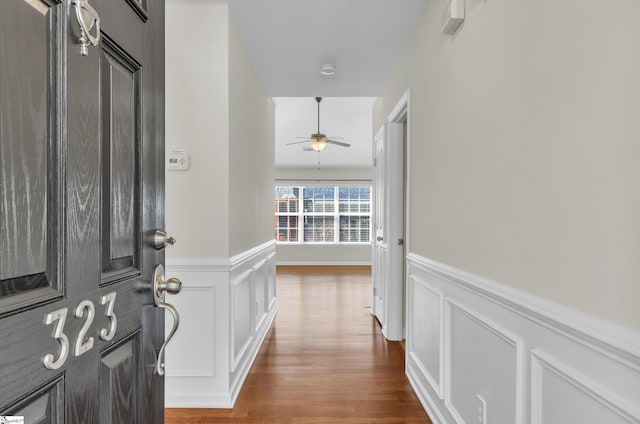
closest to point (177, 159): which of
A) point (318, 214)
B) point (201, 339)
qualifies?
point (201, 339)

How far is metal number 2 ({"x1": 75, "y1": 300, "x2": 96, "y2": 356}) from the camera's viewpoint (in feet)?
2.21

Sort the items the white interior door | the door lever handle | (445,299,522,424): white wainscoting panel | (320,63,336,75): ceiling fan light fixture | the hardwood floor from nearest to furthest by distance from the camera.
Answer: the door lever handle
(445,299,522,424): white wainscoting panel
the hardwood floor
(320,63,336,75): ceiling fan light fixture
the white interior door

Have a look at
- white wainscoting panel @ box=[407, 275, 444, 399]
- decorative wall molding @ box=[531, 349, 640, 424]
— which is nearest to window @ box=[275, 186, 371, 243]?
white wainscoting panel @ box=[407, 275, 444, 399]

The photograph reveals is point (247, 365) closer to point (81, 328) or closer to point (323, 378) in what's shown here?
point (323, 378)

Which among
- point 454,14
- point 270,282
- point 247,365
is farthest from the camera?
point 270,282

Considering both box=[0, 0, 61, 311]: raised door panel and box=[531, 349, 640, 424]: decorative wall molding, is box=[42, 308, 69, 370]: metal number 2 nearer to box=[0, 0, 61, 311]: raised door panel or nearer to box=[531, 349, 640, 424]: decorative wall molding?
box=[0, 0, 61, 311]: raised door panel

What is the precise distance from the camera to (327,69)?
3.11 meters

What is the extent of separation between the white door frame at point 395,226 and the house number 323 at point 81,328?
293 centimetres

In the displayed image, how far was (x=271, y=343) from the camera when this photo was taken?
3.52 m

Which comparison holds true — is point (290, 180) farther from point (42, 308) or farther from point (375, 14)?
point (42, 308)

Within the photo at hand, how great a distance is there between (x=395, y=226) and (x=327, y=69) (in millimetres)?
1453

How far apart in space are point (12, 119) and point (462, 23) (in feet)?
5.79

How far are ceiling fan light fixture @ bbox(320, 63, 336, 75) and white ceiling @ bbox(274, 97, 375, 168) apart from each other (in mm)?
1580

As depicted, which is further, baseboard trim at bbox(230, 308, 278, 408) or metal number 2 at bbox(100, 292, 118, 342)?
baseboard trim at bbox(230, 308, 278, 408)
